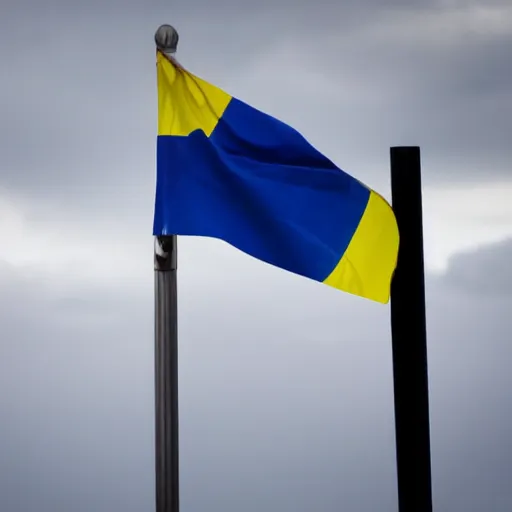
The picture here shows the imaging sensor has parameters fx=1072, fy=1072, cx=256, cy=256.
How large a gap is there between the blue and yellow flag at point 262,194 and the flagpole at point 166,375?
0.81ft

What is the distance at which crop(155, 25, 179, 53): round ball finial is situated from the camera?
28.1ft

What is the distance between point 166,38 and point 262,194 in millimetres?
1498

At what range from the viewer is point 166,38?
8570mm

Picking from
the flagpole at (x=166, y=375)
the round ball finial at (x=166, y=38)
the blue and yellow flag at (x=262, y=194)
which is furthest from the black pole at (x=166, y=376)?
the round ball finial at (x=166, y=38)

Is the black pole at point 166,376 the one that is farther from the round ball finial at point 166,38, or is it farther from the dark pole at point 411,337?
the dark pole at point 411,337

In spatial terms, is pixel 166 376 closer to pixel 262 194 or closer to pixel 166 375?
pixel 166 375

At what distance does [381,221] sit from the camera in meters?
9.09

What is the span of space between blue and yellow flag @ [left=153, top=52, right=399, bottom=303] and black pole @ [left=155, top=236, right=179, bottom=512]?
0.26 m

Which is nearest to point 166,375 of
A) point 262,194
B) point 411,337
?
point 262,194

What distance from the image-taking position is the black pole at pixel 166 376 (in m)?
8.38

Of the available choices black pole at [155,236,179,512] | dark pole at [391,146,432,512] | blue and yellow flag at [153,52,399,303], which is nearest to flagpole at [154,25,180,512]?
black pole at [155,236,179,512]

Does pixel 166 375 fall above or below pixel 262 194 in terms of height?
below

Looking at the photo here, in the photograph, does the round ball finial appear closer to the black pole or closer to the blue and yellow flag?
the blue and yellow flag

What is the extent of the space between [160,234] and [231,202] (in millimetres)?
703
